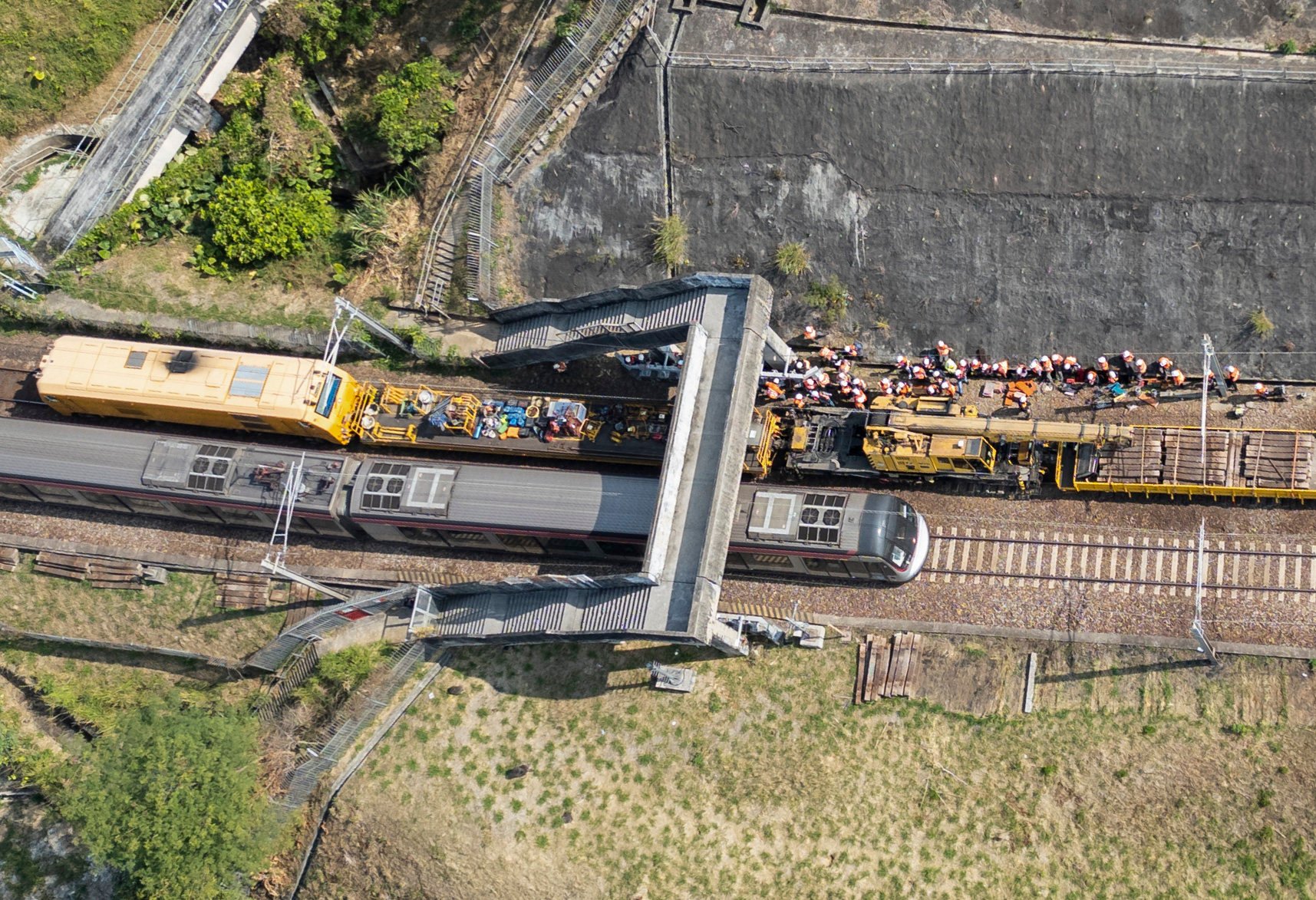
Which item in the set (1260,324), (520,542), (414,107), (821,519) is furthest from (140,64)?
(1260,324)

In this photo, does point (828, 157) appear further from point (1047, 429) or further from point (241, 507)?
point (241, 507)

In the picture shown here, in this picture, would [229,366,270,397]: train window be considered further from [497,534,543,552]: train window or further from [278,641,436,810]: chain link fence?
[278,641,436,810]: chain link fence

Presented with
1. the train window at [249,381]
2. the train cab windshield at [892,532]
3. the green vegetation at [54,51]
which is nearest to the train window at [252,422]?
the train window at [249,381]

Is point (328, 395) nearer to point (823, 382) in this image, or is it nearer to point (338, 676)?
point (338, 676)

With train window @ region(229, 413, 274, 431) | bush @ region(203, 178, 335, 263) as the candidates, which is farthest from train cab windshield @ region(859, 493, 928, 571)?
bush @ region(203, 178, 335, 263)

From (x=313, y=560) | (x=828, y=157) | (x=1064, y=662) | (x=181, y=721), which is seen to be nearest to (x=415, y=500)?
(x=313, y=560)

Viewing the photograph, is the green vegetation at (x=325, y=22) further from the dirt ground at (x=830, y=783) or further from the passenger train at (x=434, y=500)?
the dirt ground at (x=830, y=783)
